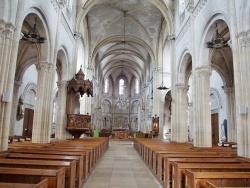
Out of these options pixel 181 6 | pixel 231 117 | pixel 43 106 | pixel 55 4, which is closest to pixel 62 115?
pixel 43 106

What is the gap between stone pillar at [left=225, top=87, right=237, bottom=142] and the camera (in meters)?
15.2

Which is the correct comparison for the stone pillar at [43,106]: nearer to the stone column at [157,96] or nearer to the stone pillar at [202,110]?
the stone pillar at [202,110]

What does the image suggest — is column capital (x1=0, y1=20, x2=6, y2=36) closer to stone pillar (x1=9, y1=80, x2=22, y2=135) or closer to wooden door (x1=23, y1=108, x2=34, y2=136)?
stone pillar (x1=9, y1=80, x2=22, y2=135)

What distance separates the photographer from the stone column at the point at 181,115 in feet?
48.5

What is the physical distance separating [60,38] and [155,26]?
1253cm

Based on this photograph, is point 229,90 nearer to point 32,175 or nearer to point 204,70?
point 204,70

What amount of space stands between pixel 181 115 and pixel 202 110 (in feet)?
13.9

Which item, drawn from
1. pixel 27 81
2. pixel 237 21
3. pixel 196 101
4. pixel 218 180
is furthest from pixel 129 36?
pixel 218 180

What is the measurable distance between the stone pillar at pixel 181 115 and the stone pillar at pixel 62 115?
726 cm

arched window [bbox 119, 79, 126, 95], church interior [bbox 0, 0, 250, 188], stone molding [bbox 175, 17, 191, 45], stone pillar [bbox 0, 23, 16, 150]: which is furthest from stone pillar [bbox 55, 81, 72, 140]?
arched window [bbox 119, 79, 126, 95]

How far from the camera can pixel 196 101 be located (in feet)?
36.8

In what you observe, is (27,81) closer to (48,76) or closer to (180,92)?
(48,76)

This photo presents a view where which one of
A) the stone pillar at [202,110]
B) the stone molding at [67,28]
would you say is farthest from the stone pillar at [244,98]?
the stone molding at [67,28]

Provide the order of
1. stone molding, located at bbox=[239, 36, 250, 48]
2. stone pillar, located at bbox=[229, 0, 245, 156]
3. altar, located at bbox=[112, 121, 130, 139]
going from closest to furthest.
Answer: stone pillar, located at bbox=[229, 0, 245, 156] → stone molding, located at bbox=[239, 36, 250, 48] → altar, located at bbox=[112, 121, 130, 139]
